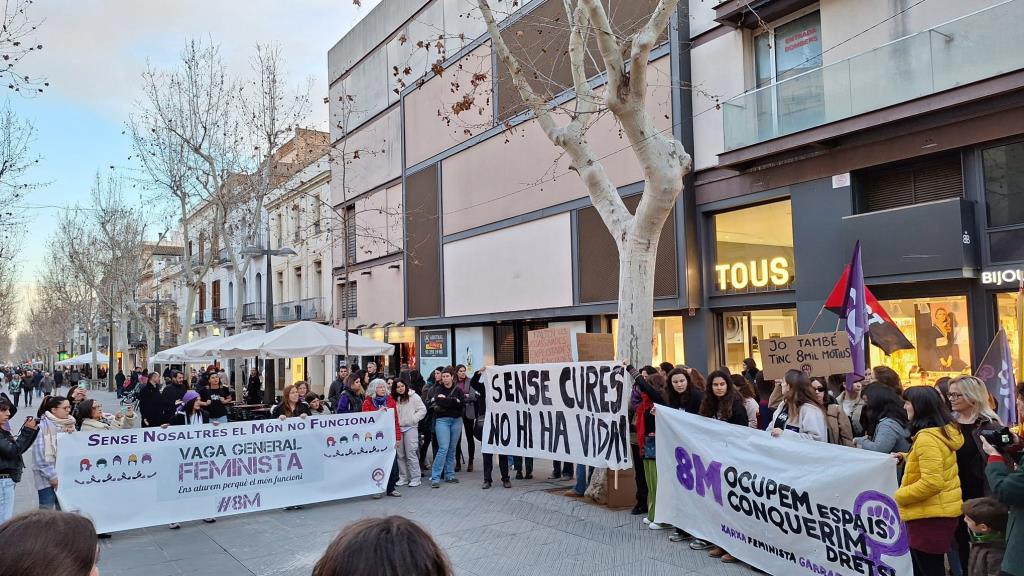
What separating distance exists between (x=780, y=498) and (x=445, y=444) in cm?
646

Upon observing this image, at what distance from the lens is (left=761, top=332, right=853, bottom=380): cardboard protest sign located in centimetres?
898

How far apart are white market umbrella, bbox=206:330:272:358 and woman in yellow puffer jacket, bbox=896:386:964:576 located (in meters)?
14.1

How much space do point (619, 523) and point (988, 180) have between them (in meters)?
8.92

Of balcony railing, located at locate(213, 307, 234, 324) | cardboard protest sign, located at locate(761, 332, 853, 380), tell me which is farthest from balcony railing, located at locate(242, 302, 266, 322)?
cardboard protest sign, located at locate(761, 332, 853, 380)

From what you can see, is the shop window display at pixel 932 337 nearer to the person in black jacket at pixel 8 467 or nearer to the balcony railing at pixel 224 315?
the person in black jacket at pixel 8 467

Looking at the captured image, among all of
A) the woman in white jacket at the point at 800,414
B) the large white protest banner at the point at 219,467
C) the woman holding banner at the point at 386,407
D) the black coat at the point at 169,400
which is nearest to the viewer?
the woman in white jacket at the point at 800,414

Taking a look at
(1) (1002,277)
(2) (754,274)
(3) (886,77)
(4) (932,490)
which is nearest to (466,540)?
(4) (932,490)

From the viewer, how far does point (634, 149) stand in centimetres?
1004

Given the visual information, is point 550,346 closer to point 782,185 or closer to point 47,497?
point 47,497

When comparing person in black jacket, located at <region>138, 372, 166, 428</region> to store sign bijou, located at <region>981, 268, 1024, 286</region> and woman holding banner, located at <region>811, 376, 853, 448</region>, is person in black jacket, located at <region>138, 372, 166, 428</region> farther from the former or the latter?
store sign bijou, located at <region>981, 268, 1024, 286</region>

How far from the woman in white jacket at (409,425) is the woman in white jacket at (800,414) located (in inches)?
242

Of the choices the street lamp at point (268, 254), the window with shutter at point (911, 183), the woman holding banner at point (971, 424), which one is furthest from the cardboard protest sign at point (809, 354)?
the street lamp at point (268, 254)

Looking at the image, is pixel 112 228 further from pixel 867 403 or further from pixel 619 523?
pixel 867 403

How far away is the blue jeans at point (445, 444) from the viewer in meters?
12.0
